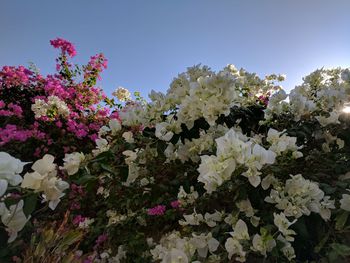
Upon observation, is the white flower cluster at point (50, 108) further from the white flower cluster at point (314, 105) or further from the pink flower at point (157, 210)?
the white flower cluster at point (314, 105)

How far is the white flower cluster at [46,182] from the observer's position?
870 mm

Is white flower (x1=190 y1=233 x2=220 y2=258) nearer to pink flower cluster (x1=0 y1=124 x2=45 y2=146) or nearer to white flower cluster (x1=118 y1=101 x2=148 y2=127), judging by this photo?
white flower cluster (x1=118 y1=101 x2=148 y2=127)

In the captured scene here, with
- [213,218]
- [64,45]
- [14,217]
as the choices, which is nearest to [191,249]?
[213,218]

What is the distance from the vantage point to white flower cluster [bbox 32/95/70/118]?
12.6 feet

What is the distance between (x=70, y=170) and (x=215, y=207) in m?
0.68

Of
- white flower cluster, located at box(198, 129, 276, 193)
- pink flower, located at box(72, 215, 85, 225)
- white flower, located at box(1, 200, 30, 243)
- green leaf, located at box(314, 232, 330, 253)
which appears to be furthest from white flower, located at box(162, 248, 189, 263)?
pink flower, located at box(72, 215, 85, 225)

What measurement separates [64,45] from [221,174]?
16.2ft

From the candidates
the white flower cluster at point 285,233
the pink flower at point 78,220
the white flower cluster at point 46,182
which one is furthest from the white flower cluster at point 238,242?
the pink flower at point 78,220

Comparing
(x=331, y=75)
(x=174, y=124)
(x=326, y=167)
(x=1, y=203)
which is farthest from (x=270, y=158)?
(x=331, y=75)

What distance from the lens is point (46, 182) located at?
→ 0.90m

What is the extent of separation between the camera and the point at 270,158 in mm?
A: 1001

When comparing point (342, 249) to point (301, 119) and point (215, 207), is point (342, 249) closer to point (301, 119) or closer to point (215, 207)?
point (215, 207)

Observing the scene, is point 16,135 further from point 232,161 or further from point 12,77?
point 232,161

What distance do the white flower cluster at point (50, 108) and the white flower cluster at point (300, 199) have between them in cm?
327
